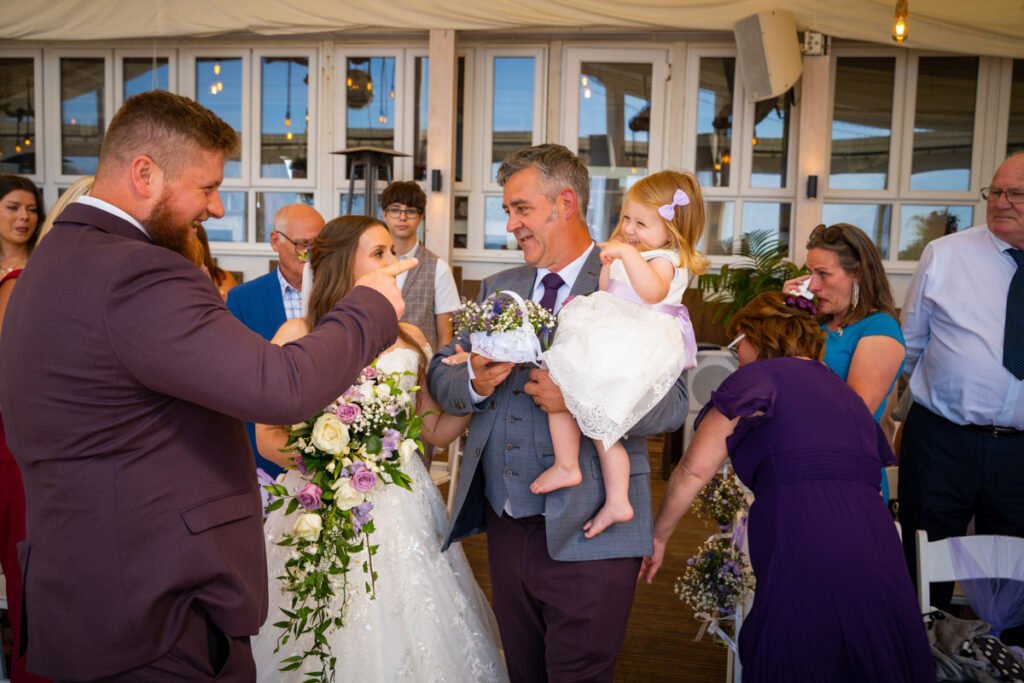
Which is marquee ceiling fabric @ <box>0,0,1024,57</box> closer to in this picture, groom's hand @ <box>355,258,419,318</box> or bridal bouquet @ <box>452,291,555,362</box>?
bridal bouquet @ <box>452,291,555,362</box>

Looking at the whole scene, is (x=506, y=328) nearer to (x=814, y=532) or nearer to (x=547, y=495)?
(x=547, y=495)

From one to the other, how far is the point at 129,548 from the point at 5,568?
6.51 feet

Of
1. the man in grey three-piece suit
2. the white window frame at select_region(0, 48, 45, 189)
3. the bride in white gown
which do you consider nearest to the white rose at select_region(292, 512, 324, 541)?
the bride in white gown

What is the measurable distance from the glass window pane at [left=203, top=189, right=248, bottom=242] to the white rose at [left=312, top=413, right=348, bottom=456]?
8539mm

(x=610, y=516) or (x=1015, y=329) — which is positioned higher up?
(x=1015, y=329)

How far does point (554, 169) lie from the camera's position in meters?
2.52

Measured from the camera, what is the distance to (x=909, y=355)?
3.79 m

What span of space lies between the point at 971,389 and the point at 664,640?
6.20ft

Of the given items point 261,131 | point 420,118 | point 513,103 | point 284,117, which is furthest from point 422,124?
point 261,131

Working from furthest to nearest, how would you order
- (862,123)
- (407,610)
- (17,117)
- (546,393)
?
(17,117) → (862,123) → (407,610) → (546,393)

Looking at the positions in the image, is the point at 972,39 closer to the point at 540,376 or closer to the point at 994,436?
the point at 994,436

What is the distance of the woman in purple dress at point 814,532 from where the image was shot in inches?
85.6

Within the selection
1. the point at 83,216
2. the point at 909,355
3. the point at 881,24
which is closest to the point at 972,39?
the point at 881,24

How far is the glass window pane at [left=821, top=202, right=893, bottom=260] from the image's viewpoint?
926 cm
